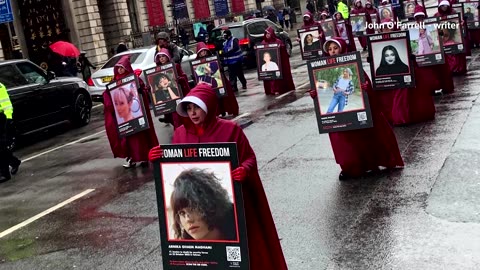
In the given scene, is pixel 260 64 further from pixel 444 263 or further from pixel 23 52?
pixel 23 52

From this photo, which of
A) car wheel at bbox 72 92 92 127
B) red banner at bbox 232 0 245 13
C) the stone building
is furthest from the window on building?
red banner at bbox 232 0 245 13

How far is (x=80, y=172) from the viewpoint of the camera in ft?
36.1

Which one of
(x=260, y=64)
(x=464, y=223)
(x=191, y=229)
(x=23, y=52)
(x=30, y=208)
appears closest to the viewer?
(x=191, y=229)

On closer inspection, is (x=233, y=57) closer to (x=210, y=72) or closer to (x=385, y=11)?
(x=210, y=72)

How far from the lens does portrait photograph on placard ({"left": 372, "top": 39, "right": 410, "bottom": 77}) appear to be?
10.4m

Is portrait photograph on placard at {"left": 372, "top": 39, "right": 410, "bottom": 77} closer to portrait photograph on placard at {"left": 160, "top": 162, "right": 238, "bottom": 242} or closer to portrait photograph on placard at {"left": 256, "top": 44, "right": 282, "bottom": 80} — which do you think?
portrait photograph on placard at {"left": 160, "top": 162, "right": 238, "bottom": 242}

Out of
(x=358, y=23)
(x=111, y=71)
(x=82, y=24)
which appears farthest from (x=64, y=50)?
(x=82, y=24)

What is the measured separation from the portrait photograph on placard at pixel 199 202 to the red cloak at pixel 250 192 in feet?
0.68

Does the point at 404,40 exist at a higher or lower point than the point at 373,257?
higher

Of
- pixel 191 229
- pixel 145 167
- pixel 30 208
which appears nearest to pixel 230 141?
pixel 191 229

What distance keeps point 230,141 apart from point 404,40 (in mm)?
6486

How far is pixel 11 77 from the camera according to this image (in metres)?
14.8

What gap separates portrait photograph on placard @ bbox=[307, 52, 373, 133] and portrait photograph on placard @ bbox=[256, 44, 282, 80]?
8821mm

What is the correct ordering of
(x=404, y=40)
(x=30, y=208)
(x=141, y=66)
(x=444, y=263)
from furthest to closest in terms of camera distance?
(x=141, y=66), (x=404, y=40), (x=30, y=208), (x=444, y=263)
